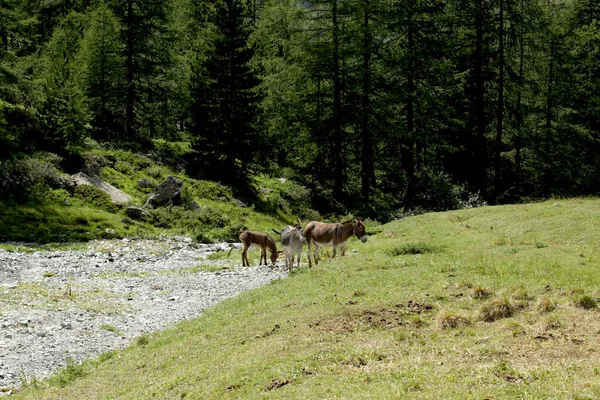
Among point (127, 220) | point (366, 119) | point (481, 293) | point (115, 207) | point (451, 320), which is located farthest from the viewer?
point (366, 119)

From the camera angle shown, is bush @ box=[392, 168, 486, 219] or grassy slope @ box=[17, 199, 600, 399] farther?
bush @ box=[392, 168, 486, 219]

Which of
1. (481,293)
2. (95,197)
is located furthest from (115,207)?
(481,293)

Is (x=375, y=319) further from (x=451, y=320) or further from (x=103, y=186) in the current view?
(x=103, y=186)

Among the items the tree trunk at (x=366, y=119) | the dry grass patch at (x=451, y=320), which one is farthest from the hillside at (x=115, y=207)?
the dry grass patch at (x=451, y=320)

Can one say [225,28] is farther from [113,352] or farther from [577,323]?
[577,323]

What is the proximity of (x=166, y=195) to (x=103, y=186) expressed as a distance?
418cm

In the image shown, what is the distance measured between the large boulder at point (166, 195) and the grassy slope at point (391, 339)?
1850 cm

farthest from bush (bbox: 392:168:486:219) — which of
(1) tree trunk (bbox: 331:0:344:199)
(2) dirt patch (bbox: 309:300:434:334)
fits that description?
(2) dirt patch (bbox: 309:300:434:334)

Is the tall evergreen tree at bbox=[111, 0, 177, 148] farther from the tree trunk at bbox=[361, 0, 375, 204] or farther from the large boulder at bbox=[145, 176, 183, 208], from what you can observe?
the tree trunk at bbox=[361, 0, 375, 204]

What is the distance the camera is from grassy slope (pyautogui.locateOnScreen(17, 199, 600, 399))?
27.9ft

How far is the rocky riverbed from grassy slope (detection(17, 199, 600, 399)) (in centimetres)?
153

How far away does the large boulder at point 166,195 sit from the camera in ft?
117

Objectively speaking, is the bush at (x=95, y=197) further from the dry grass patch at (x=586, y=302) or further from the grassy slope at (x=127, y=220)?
the dry grass patch at (x=586, y=302)

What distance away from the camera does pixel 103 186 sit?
35.3 metres
